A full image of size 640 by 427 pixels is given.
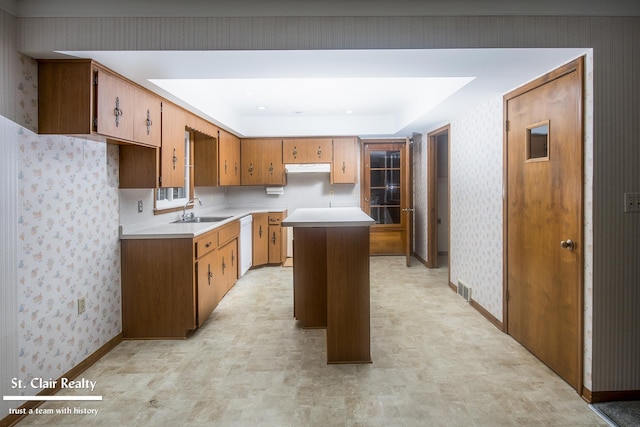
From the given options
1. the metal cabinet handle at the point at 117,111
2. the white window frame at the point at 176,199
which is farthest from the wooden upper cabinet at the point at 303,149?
the metal cabinet handle at the point at 117,111

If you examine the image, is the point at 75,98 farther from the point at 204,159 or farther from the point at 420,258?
the point at 420,258

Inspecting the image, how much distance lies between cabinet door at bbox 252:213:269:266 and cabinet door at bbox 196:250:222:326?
1919mm

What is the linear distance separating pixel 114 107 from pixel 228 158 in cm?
302

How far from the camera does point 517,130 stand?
9.79 feet

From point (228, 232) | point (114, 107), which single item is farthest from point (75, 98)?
point (228, 232)

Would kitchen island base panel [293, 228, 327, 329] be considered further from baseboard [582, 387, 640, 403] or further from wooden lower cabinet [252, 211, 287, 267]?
wooden lower cabinet [252, 211, 287, 267]

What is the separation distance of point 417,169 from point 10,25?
5.50m

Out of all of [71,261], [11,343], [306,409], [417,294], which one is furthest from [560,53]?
[11,343]

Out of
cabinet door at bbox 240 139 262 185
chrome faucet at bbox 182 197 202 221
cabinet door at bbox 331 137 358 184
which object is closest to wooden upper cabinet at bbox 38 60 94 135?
chrome faucet at bbox 182 197 202 221

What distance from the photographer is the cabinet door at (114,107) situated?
2.37m

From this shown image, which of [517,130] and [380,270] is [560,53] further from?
[380,270]

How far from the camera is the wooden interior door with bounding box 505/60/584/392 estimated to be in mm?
2295

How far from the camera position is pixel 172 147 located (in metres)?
3.49

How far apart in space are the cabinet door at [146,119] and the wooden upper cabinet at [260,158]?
3008 mm
